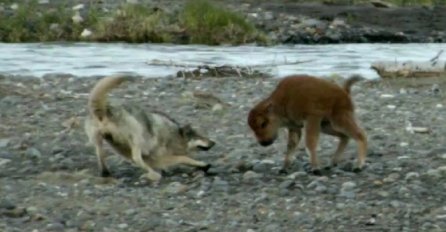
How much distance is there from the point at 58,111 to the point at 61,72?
709 centimetres

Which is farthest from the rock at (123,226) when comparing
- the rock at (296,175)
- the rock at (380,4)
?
the rock at (380,4)

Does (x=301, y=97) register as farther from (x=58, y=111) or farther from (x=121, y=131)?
(x=58, y=111)

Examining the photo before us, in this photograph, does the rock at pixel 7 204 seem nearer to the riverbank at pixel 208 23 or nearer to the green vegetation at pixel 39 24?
the riverbank at pixel 208 23

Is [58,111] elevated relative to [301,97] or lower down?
lower down

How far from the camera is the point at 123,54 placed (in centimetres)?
2753

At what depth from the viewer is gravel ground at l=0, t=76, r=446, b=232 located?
8.86 m

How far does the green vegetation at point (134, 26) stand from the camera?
105 ft

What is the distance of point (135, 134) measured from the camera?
1038 centimetres

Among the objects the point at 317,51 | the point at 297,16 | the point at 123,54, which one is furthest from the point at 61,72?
the point at 297,16

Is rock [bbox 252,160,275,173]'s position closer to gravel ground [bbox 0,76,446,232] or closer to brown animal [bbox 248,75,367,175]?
gravel ground [bbox 0,76,446,232]

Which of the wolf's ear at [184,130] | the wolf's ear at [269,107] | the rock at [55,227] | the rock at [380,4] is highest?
the wolf's ear at [269,107]

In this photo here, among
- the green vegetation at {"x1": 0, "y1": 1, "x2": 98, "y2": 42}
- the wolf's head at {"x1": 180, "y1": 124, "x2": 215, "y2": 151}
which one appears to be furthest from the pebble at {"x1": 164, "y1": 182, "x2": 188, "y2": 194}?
the green vegetation at {"x1": 0, "y1": 1, "x2": 98, "y2": 42}

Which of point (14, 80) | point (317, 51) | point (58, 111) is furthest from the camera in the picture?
point (317, 51)

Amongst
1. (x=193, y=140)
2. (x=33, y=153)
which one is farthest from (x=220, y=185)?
(x=33, y=153)
